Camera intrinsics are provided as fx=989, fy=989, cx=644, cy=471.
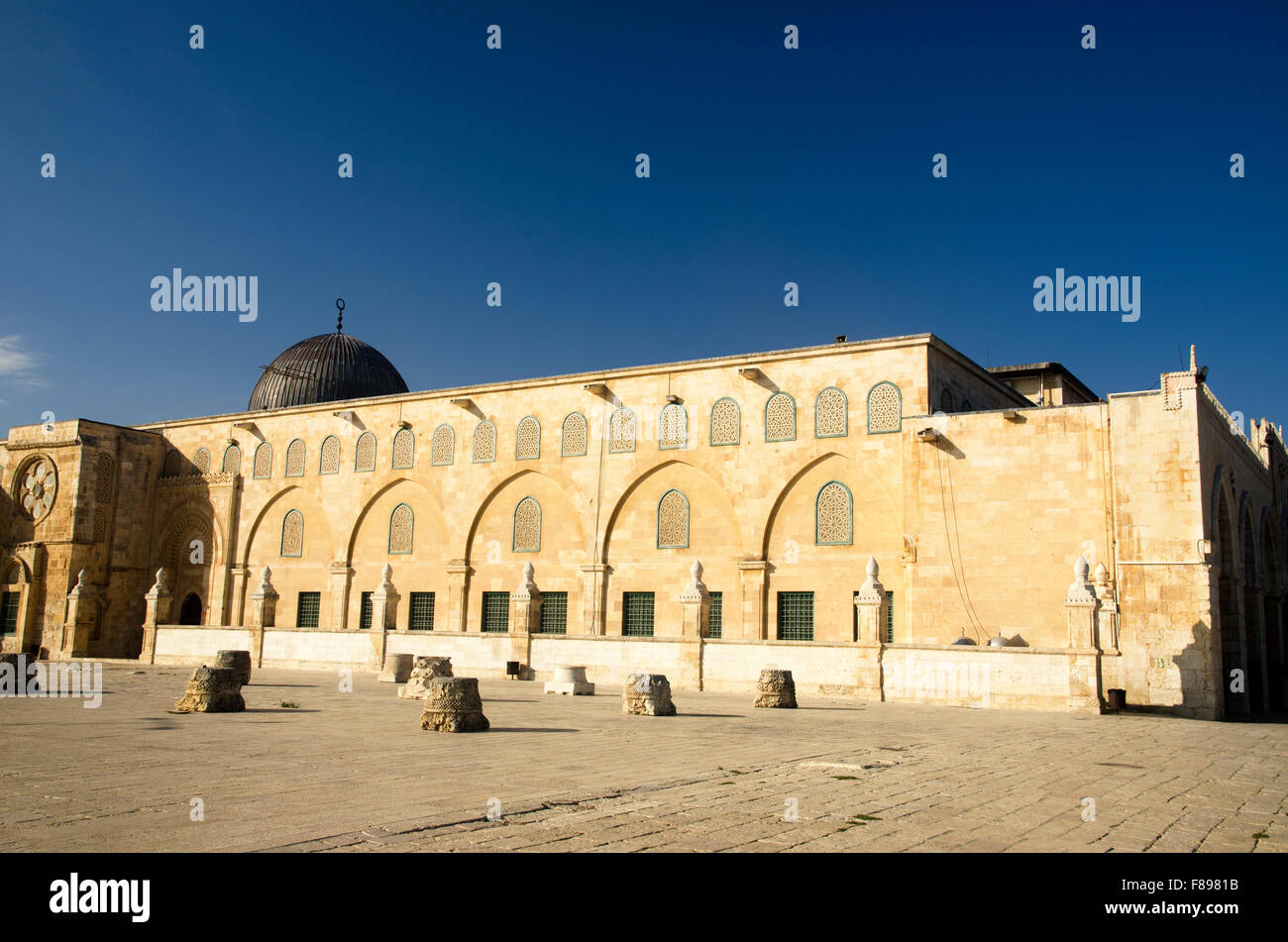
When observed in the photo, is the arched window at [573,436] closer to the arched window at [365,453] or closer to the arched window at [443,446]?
the arched window at [443,446]

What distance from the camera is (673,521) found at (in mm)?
23875

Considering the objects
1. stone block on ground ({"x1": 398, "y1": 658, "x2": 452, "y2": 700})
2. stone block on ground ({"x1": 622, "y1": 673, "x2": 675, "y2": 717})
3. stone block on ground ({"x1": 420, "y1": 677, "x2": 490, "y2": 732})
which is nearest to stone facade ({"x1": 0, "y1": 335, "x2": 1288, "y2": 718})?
stone block on ground ({"x1": 622, "y1": 673, "x2": 675, "y2": 717})

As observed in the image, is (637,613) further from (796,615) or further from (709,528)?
(796,615)

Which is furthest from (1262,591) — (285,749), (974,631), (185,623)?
(185,623)

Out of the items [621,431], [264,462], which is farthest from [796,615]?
[264,462]

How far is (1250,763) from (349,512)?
24.0 metres

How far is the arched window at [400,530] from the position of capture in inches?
1098

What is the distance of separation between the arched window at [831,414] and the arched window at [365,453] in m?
13.4

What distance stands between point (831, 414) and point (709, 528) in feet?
13.0

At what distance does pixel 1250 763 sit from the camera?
379 inches

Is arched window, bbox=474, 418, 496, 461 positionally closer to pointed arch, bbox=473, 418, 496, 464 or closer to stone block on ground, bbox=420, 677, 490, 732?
pointed arch, bbox=473, 418, 496, 464

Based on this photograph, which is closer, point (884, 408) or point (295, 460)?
point (884, 408)

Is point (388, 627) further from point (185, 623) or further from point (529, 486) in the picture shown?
point (185, 623)

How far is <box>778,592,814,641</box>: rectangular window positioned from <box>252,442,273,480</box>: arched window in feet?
55.7
